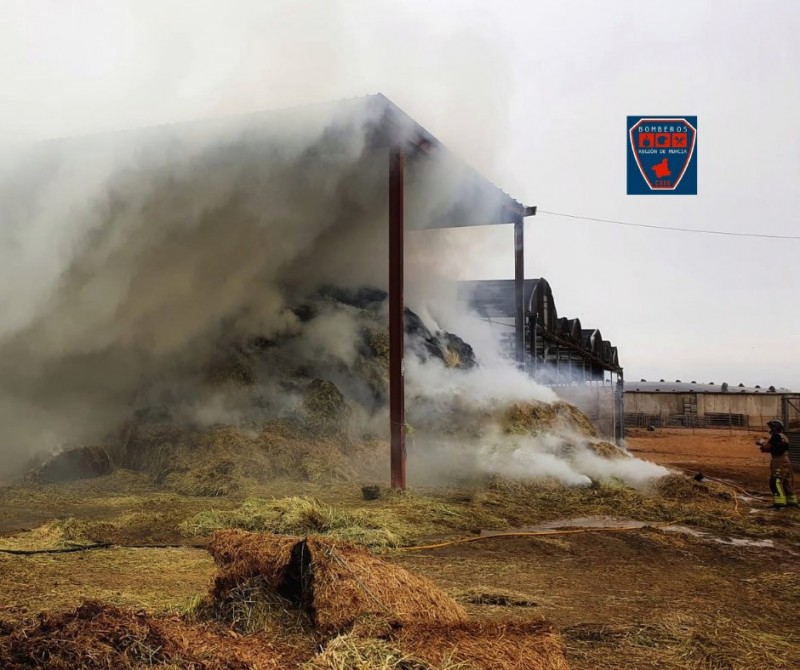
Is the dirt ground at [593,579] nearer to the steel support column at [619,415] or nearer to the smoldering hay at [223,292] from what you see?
the smoldering hay at [223,292]

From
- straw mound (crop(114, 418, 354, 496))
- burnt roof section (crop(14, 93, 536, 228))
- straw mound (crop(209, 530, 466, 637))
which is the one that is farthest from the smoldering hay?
straw mound (crop(209, 530, 466, 637))

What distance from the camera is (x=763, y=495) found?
1452cm

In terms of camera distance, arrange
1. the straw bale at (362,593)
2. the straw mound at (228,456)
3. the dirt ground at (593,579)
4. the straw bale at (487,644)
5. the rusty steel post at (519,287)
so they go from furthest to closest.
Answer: the rusty steel post at (519,287) < the straw mound at (228,456) < the dirt ground at (593,579) < the straw bale at (362,593) < the straw bale at (487,644)

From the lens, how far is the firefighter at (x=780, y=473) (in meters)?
12.2

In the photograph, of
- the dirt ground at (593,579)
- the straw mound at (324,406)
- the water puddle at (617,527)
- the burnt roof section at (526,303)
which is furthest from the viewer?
A: the burnt roof section at (526,303)

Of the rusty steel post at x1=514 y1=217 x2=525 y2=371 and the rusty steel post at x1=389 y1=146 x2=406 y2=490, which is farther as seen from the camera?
the rusty steel post at x1=514 y1=217 x2=525 y2=371

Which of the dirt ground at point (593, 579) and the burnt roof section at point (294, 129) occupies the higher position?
the burnt roof section at point (294, 129)

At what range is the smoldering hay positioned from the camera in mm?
11742

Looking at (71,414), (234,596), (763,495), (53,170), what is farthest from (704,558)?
(71,414)

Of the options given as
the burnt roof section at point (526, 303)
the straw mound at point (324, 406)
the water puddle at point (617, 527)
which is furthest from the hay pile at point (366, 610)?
the burnt roof section at point (526, 303)

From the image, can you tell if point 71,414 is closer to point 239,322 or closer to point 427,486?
point 239,322

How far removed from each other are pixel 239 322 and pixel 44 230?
21.0 feet

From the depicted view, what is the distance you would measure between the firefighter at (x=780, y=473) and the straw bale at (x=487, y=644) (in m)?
9.85

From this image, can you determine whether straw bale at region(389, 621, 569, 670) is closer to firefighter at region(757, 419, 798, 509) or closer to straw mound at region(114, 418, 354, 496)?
straw mound at region(114, 418, 354, 496)
